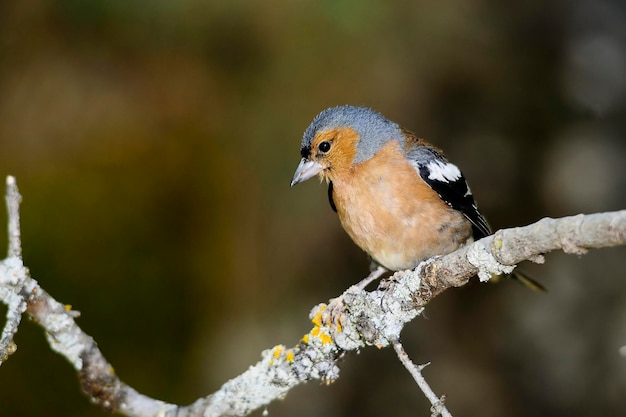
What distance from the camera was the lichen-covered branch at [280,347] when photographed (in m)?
3.12

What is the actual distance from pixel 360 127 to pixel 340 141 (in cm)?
17

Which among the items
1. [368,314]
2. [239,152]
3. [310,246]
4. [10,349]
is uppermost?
[239,152]

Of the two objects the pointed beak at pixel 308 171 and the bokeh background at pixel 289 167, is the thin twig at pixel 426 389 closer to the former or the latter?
the pointed beak at pixel 308 171

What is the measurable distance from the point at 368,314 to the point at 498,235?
3.72 ft

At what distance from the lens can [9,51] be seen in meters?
6.03

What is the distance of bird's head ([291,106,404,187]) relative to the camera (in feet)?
15.4

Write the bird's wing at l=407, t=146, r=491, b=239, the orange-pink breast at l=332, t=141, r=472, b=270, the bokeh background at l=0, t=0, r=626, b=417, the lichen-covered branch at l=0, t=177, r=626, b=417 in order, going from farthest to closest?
the bokeh background at l=0, t=0, r=626, b=417, the bird's wing at l=407, t=146, r=491, b=239, the orange-pink breast at l=332, t=141, r=472, b=270, the lichen-covered branch at l=0, t=177, r=626, b=417

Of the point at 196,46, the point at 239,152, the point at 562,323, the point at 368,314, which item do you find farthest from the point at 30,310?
the point at 562,323

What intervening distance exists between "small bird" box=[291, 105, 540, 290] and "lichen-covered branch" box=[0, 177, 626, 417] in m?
0.49

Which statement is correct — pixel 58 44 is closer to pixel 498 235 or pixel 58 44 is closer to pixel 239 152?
pixel 239 152

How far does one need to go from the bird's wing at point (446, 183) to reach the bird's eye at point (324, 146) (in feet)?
1.77

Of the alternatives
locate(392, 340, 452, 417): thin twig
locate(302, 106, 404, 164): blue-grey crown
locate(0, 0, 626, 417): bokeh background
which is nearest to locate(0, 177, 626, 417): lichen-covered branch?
locate(392, 340, 452, 417): thin twig

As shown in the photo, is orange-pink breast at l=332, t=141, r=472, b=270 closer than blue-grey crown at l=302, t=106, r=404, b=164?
Yes

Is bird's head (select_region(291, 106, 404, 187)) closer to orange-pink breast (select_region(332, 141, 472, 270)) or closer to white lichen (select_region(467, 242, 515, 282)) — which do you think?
orange-pink breast (select_region(332, 141, 472, 270))
